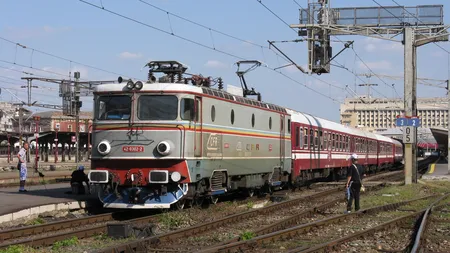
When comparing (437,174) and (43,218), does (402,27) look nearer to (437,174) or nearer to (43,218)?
(437,174)

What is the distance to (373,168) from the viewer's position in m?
45.0

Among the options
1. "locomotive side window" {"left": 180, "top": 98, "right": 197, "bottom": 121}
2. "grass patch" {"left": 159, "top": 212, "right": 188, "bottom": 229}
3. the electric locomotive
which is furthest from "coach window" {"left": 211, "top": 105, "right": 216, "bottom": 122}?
"grass patch" {"left": 159, "top": 212, "right": 188, "bottom": 229}

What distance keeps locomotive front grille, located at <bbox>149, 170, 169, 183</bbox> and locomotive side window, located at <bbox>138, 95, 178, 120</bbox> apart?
1.45m

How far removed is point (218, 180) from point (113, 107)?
3.73 m

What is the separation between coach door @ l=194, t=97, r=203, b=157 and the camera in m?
15.2

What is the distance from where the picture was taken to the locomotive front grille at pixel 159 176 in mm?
14266

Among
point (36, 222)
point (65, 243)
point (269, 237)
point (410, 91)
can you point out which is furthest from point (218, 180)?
point (410, 91)

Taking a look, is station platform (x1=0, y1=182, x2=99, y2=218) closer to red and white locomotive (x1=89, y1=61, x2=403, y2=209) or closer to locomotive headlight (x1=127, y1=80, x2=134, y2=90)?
red and white locomotive (x1=89, y1=61, x2=403, y2=209)

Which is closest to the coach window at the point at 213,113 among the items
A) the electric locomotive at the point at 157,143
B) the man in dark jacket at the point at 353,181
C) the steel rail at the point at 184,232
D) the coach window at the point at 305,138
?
the electric locomotive at the point at 157,143

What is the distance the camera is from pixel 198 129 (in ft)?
50.4

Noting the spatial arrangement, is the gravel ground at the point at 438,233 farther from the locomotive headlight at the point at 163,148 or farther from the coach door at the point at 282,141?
the coach door at the point at 282,141

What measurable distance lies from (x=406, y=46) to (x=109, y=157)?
56.9 ft

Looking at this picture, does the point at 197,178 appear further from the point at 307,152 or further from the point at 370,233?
the point at 307,152

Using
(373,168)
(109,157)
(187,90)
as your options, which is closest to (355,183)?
(187,90)
